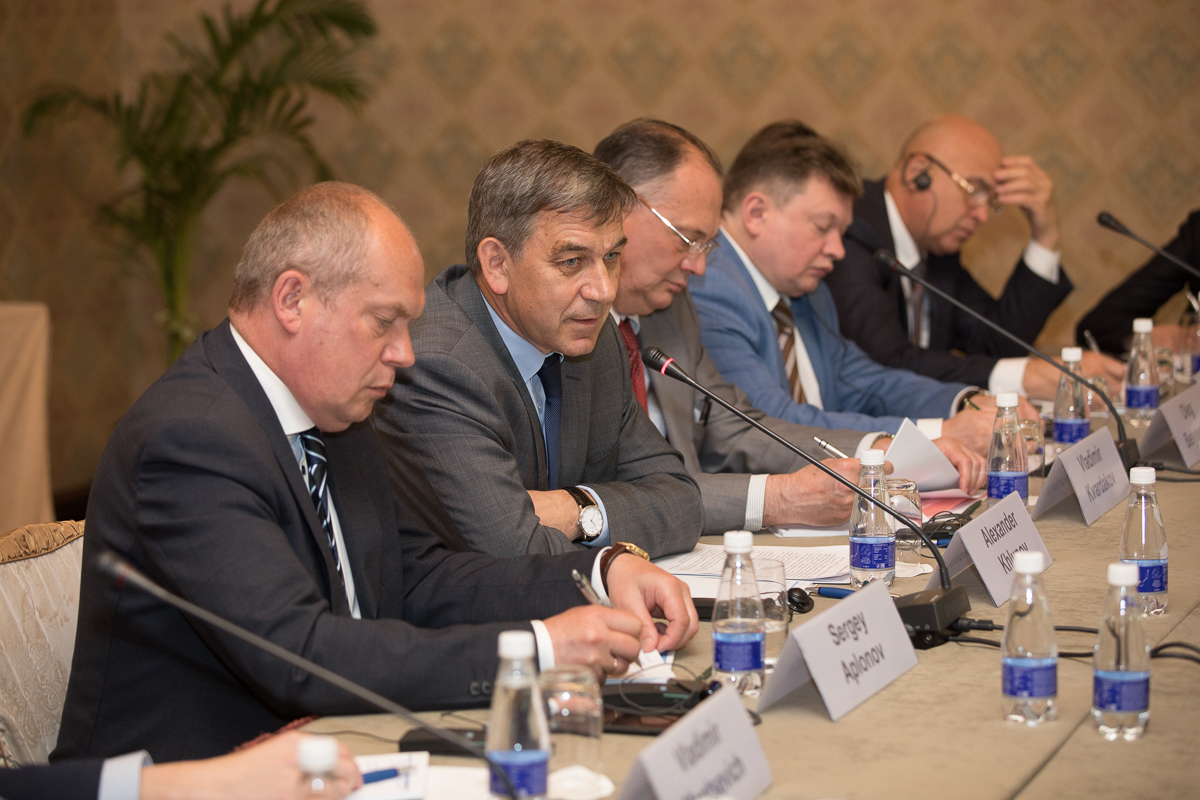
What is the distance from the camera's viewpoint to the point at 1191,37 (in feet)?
17.7

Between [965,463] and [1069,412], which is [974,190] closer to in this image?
[1069,412]

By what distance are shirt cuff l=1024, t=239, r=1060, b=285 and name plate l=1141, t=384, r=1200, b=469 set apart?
1.56 m

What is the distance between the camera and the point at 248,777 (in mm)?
1063

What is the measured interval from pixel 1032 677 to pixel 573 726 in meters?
0.52

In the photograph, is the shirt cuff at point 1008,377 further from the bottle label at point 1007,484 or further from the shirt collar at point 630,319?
the shirt collar at point 630,319

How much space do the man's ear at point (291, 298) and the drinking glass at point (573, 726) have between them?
0.60 m

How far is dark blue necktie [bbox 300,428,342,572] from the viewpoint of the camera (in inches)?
61.6

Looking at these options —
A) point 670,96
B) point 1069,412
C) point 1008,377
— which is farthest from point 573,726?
point 670,96

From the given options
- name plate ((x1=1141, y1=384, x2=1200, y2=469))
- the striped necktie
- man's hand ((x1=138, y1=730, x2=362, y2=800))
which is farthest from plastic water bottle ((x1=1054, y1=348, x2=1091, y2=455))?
man's hand ((x1=138, y1=730, x2=362, y2=800))

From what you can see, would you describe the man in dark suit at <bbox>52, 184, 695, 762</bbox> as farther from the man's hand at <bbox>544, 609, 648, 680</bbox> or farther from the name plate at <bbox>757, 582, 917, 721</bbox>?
the name plate at <bbox>757, 582, 917, 721</bbox>

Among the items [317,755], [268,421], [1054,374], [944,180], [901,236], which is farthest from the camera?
[901,236]

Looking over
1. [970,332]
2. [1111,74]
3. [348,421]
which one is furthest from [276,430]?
[1111,74]

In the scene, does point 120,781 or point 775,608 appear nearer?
point 120,781

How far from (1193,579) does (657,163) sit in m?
1.43
